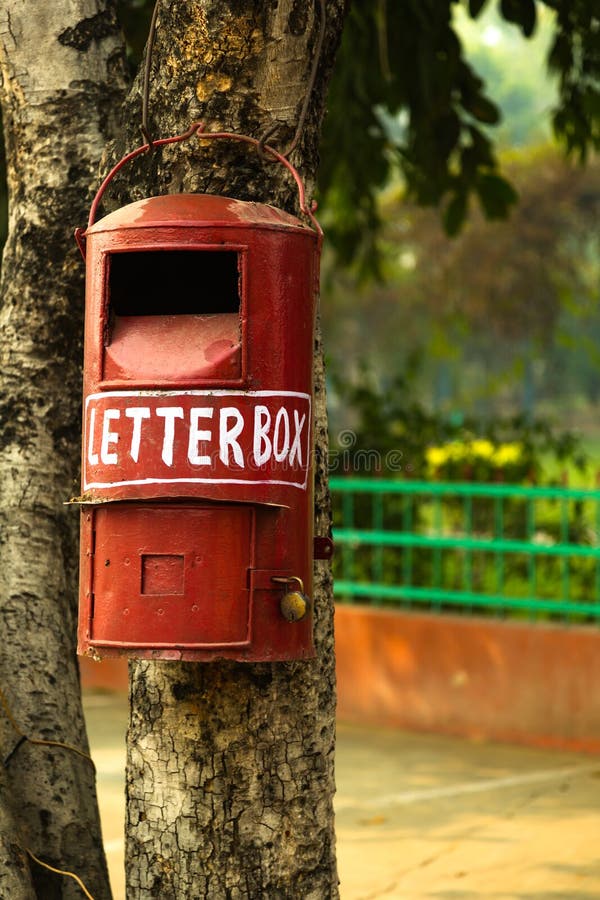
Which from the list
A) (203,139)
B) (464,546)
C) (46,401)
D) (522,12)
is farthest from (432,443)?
(203,139)

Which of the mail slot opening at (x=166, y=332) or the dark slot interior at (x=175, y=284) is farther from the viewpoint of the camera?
the dark slot interior at (x=175, y=284)

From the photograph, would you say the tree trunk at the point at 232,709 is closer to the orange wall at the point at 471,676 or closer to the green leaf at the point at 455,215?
the orange wall at the point at 471,676

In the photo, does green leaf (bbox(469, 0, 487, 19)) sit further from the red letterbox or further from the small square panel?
the small square panel

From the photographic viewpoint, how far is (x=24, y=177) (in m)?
3.28

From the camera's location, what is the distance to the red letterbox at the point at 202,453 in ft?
7.88

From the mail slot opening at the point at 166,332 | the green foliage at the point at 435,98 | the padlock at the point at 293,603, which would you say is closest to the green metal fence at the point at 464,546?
the green foliage at the point at 435,98

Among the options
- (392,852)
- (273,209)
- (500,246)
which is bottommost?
(392,852)

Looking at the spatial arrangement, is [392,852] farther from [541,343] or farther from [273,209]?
[541,343]

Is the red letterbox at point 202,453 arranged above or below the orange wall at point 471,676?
above

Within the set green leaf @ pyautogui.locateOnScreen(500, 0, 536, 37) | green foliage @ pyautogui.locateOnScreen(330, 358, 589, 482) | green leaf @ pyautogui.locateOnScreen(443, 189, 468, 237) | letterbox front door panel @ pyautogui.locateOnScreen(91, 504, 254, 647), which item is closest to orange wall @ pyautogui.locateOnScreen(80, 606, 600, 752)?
green foliage @ pyautogui.locateOnScreen(330, 358, 589, 482)

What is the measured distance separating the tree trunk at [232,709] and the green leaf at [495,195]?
3.99 meters

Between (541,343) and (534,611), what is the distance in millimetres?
10981

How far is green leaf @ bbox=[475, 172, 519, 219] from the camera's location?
22.0 ft

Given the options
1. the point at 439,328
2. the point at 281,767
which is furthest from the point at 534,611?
the point at 439,328
